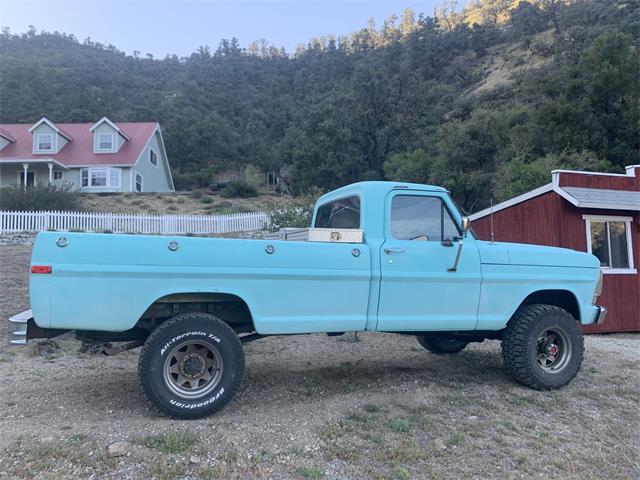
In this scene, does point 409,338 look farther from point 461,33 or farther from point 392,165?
point 461,33

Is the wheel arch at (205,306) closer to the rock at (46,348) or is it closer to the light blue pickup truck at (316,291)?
the light blue pickup truck at (316,291)

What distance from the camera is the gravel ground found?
3.59 m

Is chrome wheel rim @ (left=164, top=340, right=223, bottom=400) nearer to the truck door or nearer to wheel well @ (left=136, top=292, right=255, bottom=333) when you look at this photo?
wheel well @ (left=136, top=292, right=255, bottom=333)

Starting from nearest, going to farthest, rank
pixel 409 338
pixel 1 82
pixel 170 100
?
pixel 409 338 < pixel 1 82 < pixel 170 100

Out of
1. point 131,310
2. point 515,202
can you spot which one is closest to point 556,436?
point 131,310

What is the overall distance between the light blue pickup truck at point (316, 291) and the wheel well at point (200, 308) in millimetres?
12

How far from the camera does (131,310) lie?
415 cm

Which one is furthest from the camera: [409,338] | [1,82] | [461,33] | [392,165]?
[461,33]

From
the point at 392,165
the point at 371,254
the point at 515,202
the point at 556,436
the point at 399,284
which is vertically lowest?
the point at 556,436

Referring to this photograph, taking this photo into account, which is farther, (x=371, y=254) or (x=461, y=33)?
(x=461, y=33)

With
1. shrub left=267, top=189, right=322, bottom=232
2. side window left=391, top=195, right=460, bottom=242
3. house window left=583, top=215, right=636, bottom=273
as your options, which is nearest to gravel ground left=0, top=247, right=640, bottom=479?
side window left=391, top=195, right=460, bottom=242

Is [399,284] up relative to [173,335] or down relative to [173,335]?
up

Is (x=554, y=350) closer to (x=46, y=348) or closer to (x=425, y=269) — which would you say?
(x=425, y=269)

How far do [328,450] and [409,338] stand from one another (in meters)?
4.74
